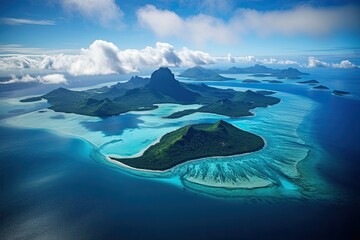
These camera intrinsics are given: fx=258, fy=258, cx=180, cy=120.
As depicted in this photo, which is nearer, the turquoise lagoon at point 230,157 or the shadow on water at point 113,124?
the turquoise lagoon at point 230,157

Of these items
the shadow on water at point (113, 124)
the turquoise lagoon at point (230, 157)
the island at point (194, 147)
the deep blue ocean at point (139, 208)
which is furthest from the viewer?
the shadow on water at point (113, 124)

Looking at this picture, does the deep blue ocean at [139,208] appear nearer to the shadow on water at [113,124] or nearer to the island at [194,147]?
the island at [194,147]

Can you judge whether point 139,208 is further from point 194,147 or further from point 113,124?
point 113,124

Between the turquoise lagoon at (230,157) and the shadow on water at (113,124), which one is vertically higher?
the turquoise lagoon at (230,157)

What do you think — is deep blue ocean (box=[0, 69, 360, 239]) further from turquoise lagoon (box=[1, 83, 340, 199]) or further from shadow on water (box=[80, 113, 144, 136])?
shadow on water (box=[80, 113, 144, 136])

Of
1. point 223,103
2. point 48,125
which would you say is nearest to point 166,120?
point 223,103

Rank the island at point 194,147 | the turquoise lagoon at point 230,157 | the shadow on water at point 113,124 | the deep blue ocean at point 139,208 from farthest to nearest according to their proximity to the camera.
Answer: the shadow on water at point 113,124 < the island at point 194,147 < the turquoise lagoon at point 230,157 < the deep blue ocean at point 139,208

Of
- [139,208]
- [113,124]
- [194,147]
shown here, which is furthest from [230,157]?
[113,124]

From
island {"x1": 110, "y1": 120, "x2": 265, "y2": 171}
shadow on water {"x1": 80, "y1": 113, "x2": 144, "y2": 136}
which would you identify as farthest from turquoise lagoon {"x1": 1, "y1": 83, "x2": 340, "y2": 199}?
island {"x1": 110, "y1": 120, "x2": 265, "y2": 171}

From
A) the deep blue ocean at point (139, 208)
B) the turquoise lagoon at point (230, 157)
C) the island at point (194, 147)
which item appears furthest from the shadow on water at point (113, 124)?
the deep blue ocean at point (139, 208)
